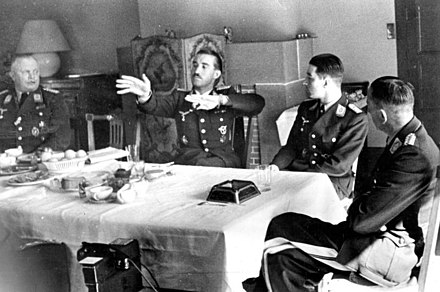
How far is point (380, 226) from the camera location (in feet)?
5.06

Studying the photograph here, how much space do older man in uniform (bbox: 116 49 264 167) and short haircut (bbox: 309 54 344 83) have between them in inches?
5.9

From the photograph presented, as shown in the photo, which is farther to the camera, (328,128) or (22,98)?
(22,98)

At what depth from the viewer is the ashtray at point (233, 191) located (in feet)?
5.40

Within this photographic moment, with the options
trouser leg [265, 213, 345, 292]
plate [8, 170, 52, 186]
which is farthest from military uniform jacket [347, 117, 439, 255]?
plate [8, 170, 52, 186]

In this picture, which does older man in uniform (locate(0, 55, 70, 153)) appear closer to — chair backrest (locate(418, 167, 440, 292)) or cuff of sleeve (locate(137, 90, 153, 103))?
cuff of sleeve (locate(137, 90, 153, 103))

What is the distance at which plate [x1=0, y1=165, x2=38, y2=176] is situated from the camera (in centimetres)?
198

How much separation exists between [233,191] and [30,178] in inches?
25.4

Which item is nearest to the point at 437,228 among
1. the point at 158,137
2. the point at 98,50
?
the point at 158,137

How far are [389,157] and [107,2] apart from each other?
0.79 meters

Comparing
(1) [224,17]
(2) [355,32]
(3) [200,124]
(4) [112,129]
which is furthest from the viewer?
(4) [112,129]

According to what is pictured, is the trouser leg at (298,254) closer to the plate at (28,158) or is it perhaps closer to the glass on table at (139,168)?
the glass on table at (139,168)

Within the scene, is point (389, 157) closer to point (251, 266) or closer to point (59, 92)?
point (251, 266)

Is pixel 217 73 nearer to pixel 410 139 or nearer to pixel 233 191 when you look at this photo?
pixel 233 191

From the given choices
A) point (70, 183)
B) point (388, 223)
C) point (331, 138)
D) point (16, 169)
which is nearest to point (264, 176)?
point (331, 138)
